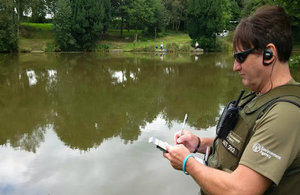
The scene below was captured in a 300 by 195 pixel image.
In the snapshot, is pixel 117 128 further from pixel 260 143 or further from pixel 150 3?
pixel 150 3

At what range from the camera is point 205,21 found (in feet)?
121

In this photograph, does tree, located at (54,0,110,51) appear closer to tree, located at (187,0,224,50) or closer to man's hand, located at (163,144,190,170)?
tree, located at (187,0,224,50)

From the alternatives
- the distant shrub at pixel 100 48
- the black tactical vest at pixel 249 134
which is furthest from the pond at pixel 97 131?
the distant shrub at pixel 100 48

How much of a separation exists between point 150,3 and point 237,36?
42.5m

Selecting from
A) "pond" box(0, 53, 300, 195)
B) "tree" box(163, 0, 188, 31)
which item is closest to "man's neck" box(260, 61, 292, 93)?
"pond" box(0, 53, 300, 195)

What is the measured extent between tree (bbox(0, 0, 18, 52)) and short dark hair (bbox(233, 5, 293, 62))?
3452 centimetres

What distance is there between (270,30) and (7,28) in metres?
35.8

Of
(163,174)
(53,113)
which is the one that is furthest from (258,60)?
(53,113)

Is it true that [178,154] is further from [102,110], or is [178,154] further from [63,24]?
[63,24]

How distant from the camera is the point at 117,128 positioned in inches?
266

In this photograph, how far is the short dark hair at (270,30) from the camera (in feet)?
4.74

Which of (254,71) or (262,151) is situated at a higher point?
(254,71)

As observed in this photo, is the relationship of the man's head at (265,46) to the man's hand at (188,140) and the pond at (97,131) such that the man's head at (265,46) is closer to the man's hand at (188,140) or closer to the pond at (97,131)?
the man's hand at (188,140)

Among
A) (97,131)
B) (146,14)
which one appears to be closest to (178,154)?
(97,131)
